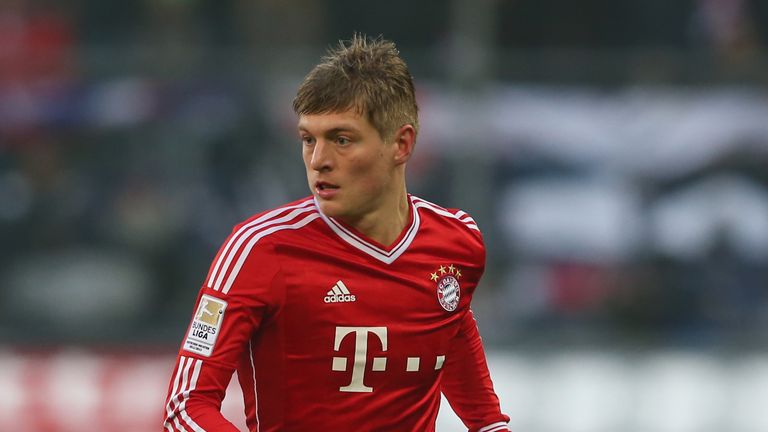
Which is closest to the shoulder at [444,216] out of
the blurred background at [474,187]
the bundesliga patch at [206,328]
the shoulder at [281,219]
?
the shoulder at [281,219]

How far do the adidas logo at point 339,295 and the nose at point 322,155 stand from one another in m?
0.36

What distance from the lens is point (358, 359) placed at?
3.83 meters

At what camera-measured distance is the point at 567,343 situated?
9391mm

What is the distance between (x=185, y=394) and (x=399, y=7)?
25.1 feet

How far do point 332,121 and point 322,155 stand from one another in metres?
0.10

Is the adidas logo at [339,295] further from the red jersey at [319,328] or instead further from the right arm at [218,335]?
the right arm at [218,335]

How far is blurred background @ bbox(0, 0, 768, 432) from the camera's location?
9.54 metres

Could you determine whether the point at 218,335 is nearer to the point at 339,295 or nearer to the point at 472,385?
the point at 339,295

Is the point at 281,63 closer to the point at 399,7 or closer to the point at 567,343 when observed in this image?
the point at 399,7

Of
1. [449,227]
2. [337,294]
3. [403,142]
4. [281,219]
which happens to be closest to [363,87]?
[403,142]

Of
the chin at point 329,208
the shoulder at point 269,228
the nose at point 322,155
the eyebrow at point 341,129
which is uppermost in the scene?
the eyebrow at point 341,129

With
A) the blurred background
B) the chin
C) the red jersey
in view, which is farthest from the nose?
the blurred background

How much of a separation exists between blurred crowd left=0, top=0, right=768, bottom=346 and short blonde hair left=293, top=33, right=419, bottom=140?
5.65m

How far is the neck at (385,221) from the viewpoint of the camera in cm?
396
